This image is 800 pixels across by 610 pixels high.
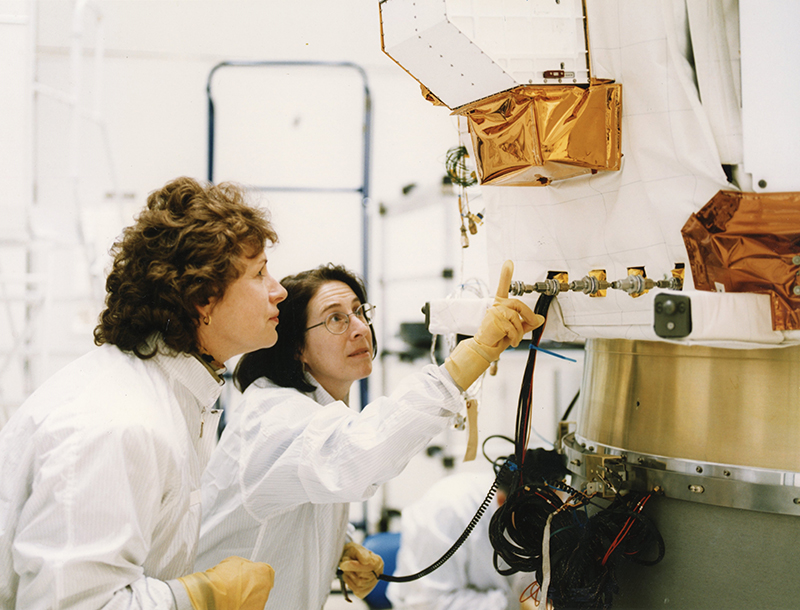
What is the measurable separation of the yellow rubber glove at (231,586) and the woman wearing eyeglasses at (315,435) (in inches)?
4.9

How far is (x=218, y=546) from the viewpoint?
1146 millimetres

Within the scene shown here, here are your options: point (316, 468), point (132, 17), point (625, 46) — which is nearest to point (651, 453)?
point (316, 468)

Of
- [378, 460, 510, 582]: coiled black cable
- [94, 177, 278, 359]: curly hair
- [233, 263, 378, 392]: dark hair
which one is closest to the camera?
[94, 177, 278, 359]: curly hair

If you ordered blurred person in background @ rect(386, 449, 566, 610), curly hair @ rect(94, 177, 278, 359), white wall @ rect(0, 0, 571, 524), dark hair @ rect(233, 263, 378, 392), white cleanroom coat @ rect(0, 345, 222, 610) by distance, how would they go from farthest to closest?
1. white wall @ rect(0, 0, 571, 524)
2. blurred person in background @ rect(386, 449, 566, 610)
3. dark hair @ rect(233, 263, 378, 392)
4. curly hair @ rect(94, 177, 278, 359)
5. white cleanroom coat @ rect(0, 345, 222, 610)

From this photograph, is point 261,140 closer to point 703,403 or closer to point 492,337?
point 492,337

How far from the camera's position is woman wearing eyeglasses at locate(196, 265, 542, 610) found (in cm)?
88

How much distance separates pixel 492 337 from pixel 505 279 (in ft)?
0.31

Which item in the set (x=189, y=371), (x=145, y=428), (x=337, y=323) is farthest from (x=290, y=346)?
(x=145, y=428)

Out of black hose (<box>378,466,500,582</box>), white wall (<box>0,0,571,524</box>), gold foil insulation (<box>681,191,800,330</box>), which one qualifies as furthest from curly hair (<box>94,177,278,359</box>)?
white wall (<box>0,0,571,524</box>)

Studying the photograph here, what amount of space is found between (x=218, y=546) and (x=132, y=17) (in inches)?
64.7

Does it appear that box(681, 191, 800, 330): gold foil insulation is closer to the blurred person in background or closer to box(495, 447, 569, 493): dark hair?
box(495, 447, 569, 493): dark hair

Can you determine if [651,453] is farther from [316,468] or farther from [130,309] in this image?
[130,309]

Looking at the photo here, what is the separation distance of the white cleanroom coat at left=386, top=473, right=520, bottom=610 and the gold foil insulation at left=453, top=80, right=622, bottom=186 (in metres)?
1.08

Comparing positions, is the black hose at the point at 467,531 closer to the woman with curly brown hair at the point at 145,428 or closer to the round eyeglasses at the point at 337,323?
the woman with curly brown hair at the point at 145,428
